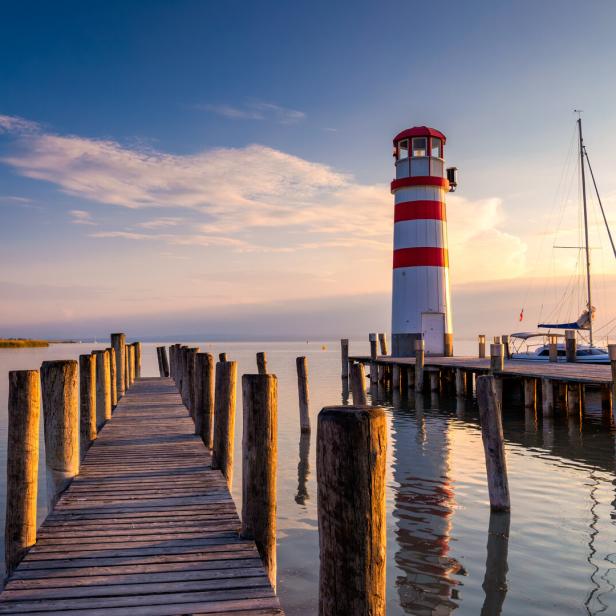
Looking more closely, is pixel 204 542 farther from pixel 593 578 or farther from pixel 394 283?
pixel 394 283

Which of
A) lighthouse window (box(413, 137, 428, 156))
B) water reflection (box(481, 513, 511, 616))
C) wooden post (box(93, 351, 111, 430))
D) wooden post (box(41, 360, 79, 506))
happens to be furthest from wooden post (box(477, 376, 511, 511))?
lighthouse window (box(413, 137, 428, 156))

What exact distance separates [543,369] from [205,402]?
14562 mm

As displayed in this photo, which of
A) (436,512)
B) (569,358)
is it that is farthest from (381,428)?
(569,358)

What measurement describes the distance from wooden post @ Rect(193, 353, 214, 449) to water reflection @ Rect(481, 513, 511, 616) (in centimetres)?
457

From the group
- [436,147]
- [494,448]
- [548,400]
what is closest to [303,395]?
[548,400]

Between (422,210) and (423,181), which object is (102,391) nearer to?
(422,210)

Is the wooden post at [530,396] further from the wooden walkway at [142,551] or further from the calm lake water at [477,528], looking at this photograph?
the wooden walkway at [142,551]

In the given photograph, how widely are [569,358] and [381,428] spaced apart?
1020 inches

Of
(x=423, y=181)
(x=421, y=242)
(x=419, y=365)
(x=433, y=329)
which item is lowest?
(x=419, y=365)

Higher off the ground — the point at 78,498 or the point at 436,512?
the point at 78,498

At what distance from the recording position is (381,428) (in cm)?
306

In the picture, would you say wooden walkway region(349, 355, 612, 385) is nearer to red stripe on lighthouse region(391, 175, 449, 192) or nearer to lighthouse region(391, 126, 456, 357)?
lighthouse region(391, 126, 456, 357)

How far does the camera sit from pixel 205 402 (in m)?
10.5

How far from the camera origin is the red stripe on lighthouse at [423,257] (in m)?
27.5
